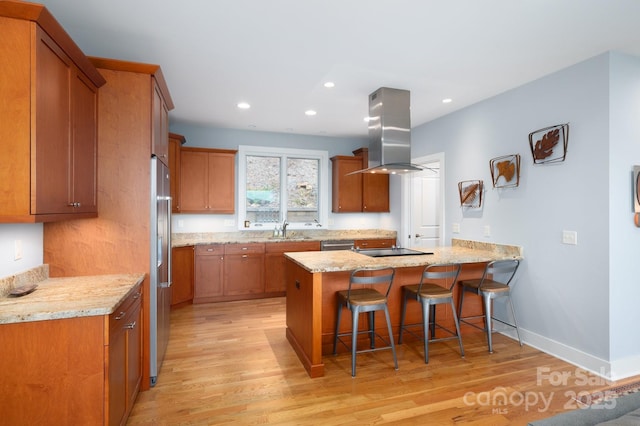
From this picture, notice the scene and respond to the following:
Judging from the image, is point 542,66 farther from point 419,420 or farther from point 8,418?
point 8,418

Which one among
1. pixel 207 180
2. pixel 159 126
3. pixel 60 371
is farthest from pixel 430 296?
pixel 207 180

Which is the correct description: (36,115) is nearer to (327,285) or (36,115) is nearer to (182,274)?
(327,285)

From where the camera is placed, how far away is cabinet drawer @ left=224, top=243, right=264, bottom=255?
491cm

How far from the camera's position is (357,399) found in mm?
2385

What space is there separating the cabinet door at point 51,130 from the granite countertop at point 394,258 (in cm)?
174

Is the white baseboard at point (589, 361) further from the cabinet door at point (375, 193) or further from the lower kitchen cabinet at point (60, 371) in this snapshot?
the lower kitchen cabinet at point (60, 371)

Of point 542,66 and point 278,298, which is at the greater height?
point 542,66

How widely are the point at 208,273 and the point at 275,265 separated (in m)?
0.99

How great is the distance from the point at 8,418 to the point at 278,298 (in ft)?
12.1

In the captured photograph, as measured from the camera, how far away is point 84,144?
2.22m

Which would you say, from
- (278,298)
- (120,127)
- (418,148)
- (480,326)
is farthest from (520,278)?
(120,127)

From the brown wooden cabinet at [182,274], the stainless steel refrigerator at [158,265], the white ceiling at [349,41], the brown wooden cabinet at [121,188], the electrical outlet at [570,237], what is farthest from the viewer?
the brown wooden cabinet at [182,274]

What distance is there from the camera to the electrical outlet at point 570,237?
2936 mm

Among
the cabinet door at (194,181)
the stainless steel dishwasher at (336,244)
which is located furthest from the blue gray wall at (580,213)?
the cabinet door at (194,181)
